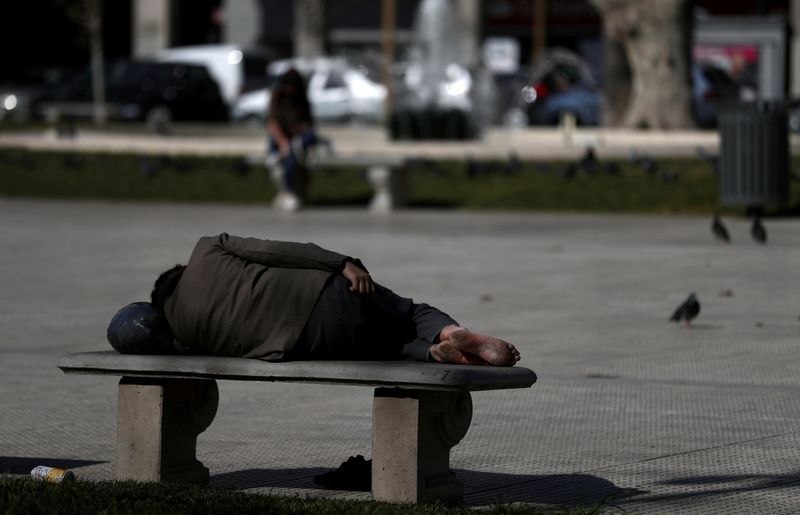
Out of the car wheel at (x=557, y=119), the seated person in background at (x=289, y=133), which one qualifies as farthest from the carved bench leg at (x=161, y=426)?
the car wheel at (x=557, y=119)

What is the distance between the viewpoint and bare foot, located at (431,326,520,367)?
17.4 feet

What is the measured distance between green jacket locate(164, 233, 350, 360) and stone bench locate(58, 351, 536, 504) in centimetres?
8

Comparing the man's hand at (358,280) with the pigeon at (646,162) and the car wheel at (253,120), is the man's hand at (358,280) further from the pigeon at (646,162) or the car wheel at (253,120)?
the car wheel at (253,120)

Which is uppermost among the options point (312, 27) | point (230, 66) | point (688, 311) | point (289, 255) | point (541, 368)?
point (312, 27)

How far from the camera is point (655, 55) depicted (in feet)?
80.6

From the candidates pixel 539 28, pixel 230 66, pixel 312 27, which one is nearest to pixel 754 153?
pixel 230 66

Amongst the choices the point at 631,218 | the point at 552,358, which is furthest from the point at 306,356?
the point at 631,218

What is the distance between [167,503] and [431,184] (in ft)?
54.0

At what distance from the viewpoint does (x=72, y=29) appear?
191 ft

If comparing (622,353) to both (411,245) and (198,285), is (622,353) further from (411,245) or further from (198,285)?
(411,245)

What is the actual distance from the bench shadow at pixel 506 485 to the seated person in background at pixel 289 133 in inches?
530

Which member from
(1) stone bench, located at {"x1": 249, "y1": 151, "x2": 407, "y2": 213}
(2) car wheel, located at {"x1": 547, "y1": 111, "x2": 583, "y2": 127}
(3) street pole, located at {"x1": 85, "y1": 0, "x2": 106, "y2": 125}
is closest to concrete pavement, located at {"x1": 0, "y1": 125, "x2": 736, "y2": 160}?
(1) stone bench, located at {"x1": 249, "y1": 151, "x2": 407, "y2": 213}

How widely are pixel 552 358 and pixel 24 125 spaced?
29.6 meters

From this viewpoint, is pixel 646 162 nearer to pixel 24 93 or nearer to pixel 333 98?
pixel 333 98
